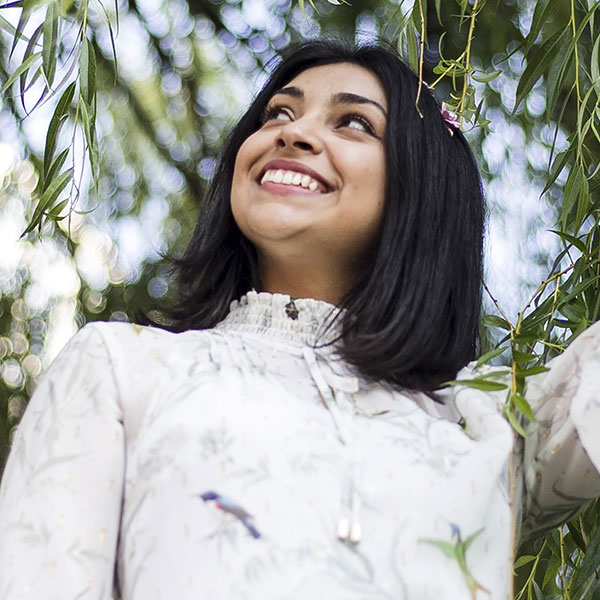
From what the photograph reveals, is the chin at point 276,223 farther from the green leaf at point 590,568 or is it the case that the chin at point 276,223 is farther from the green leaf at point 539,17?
Answer: the green leaf at point 590,568

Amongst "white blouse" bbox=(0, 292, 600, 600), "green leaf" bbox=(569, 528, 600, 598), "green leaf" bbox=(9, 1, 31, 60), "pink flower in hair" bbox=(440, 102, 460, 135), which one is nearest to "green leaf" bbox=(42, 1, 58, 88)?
"green leaf" bbox=(9, 1, 31, 60)

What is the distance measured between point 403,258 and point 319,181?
133 millimetres

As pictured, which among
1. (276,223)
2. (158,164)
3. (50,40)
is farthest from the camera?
(158,164)

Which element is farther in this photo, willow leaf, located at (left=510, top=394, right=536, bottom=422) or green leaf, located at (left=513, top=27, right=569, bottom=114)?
green leaf, located at (left=513, top=27, right=569, bottom=114)

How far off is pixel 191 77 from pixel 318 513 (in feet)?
6.04

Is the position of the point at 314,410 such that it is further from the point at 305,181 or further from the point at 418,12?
the point at 418,12

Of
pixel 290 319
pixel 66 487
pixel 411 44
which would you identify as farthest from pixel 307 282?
pixel 66 487

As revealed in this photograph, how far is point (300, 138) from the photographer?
138 centimetres

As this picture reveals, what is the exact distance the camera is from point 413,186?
143 centimetres

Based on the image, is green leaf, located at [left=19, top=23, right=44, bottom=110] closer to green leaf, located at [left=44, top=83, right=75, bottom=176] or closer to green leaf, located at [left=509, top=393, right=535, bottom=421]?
green leaf, located at [left=44, top=83, right=75, bottom=176]

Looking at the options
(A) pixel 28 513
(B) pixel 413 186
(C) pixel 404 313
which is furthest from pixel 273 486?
(B) pixel 413 186

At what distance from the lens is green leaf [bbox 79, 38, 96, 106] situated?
4.10 ft

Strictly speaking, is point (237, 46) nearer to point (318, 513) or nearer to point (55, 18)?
point (55, 18)

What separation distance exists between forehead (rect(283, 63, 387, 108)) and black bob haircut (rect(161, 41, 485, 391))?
1cm
